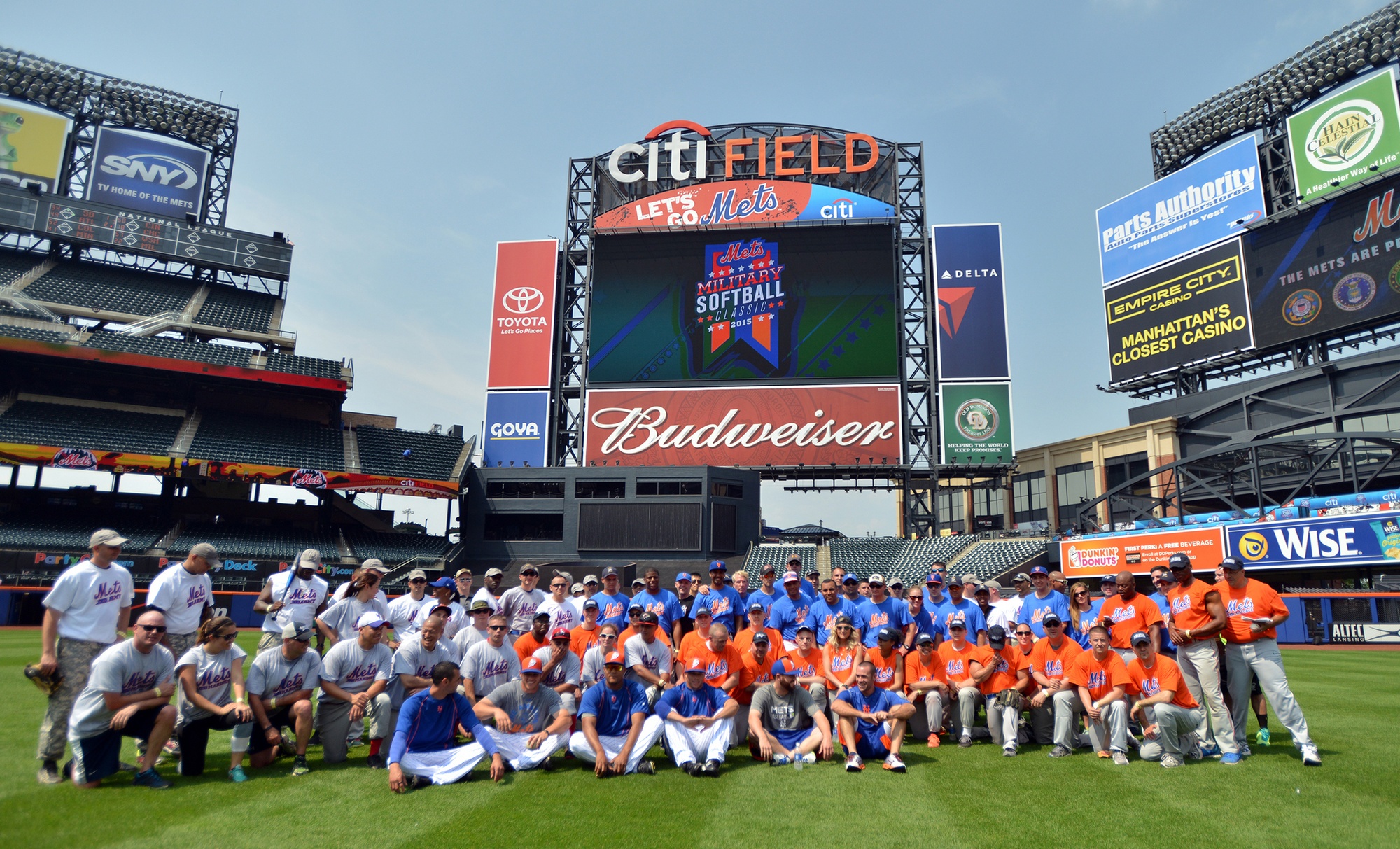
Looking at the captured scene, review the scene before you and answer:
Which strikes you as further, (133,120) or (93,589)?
(133,120)

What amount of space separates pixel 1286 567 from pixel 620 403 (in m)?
27.5

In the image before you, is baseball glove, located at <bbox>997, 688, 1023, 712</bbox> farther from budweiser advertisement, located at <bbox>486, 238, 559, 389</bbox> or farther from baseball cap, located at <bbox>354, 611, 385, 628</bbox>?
budweiser advertisement, located at <bbox>486, 238, 559, 389</bbox>

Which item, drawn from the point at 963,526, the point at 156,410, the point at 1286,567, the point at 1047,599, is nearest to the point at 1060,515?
the point at 963,526

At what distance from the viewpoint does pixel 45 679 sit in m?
6.68

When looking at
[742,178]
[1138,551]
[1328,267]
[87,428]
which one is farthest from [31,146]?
[1328,267]

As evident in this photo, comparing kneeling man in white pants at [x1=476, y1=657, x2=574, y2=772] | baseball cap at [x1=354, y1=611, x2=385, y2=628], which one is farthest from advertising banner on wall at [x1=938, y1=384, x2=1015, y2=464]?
baseball cap at [x1=354, y1=611, x2=385, y2=628]

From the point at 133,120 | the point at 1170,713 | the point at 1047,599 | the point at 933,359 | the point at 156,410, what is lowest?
the point at 1170,713

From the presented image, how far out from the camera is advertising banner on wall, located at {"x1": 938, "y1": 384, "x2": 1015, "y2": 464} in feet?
127

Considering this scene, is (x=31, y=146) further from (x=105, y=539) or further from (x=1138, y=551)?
(x=1138, y=551)

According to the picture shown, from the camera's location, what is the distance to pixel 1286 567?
25.1 meters

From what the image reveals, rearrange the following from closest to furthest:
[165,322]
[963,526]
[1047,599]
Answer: [1047,599] < [165,322] < [963,526]

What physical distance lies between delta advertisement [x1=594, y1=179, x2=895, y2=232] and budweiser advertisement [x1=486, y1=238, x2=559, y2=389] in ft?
12.5

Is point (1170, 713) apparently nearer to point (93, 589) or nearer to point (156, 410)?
point (93, 589)

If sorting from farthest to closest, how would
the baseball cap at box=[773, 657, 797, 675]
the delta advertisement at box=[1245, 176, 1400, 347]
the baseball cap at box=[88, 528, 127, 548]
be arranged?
the delta advertisement at box=[1245, 176, 1400, 347] → the baseball cap at box=[773, 657, 797, 675] → the baseball cap at box=[88, 528, 127, 548]
